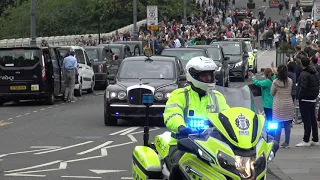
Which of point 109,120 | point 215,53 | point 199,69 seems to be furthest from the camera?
point 215,53

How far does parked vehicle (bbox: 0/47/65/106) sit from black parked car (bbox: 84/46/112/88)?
854 centimetres

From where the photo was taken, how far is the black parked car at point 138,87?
21.0 metres

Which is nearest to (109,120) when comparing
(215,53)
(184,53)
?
(184,53)

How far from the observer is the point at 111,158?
15906mm

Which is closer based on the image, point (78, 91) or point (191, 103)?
point (191, 103)

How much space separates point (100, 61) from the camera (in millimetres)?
37219

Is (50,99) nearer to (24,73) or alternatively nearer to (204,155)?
(24,73)

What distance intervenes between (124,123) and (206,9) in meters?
63.0

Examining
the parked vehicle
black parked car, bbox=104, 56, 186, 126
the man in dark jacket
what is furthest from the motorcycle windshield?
the parked vehicle

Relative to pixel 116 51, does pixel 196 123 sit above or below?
above

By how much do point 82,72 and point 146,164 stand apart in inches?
936

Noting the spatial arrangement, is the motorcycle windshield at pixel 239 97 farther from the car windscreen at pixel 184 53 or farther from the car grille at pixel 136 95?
the car windscreen at pixel 184 53

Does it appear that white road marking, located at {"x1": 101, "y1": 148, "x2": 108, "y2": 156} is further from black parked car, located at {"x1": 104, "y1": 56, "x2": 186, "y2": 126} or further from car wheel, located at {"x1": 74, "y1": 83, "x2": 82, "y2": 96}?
car wheel, located at {"x1": 74, "y1": 83, "x2": 82, "y2": 96}

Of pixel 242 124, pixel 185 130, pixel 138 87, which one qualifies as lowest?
pixel 138 87
